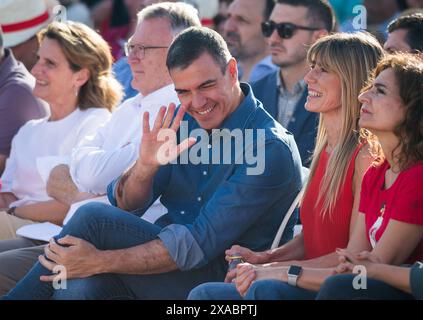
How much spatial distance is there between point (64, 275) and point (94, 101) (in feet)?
5.90

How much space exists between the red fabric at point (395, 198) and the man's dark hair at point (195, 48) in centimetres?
99

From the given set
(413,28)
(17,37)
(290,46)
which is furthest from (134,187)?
(17,37)

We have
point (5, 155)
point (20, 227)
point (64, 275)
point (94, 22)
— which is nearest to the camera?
point (64, 275)

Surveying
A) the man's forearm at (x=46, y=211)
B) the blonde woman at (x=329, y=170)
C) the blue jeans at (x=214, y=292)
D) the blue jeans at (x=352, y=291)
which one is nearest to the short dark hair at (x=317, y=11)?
the blonde woman at (x=329, y=170)

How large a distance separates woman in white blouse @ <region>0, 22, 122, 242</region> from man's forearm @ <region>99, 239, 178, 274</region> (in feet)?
5.12

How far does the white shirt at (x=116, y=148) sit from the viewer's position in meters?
5.05

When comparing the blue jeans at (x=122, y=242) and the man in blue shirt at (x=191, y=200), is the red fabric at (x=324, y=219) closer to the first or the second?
the man in blue shirt at (x=191, y=200)

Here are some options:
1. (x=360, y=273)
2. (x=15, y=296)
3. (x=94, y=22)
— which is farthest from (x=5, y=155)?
(x=94, y=22)

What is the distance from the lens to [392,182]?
3766 millimetres

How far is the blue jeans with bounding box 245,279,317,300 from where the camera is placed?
144 inches

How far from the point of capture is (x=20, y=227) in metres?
5.62

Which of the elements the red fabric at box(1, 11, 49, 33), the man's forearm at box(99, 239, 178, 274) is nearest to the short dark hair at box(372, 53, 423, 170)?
the man's forearm at box(99, 239, 178, 274)

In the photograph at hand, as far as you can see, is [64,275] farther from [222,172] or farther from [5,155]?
[5,155]

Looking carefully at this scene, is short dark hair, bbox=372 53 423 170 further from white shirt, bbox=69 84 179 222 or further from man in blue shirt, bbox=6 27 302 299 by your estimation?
white shirt, bbox=69 84 179 222
